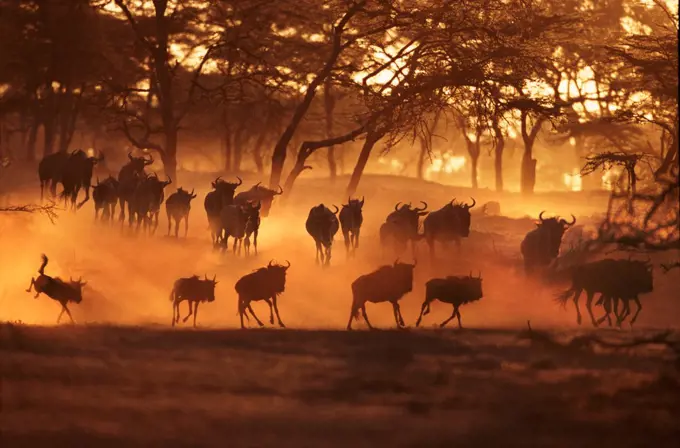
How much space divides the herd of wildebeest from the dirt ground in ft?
2.92

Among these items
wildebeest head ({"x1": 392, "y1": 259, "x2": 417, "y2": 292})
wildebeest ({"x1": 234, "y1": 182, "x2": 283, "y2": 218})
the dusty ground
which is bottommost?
the dusty ground

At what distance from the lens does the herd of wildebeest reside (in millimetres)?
18500

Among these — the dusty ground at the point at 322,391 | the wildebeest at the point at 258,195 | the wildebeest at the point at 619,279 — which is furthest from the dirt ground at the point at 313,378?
the wildebeest at the point at 258,195

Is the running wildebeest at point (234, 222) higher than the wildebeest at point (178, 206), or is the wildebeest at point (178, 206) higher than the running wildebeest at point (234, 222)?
the wildebeest at point (178, 206)

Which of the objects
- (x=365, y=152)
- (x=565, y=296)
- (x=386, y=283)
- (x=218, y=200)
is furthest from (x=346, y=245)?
(x=365, y=152)

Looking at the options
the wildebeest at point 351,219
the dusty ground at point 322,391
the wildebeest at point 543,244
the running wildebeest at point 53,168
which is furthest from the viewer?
the running wildebeest at point 53,168

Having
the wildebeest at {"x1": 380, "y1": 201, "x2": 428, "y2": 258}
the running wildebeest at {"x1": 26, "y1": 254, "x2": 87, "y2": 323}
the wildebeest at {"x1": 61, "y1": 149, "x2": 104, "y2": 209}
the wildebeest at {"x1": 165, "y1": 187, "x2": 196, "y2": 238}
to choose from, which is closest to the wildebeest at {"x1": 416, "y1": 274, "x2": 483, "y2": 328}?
the running wildebeest at {"x1": 26, "y1": 254, "x2": 87, "y2": 323}

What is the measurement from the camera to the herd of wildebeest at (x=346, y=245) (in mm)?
18500

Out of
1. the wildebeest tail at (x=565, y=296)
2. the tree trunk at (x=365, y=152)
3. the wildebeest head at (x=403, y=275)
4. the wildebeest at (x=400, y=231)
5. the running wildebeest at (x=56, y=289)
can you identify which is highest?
the tree trunk at (x=365, y=152)

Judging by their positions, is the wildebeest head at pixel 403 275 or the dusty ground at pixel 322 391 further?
the wildebeest head at pixel 403 275

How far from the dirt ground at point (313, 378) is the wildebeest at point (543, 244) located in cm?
164

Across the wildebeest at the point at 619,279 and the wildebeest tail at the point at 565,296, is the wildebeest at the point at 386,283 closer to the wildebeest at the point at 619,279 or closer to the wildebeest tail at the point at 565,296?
the wildebeest at the point at 619,279

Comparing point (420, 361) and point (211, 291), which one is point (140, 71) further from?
point (420, 361)

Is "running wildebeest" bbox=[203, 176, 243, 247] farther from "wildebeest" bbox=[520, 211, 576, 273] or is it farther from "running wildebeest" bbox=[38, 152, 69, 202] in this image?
"wildebeest" bbox=[520, 211, 576, 273]
